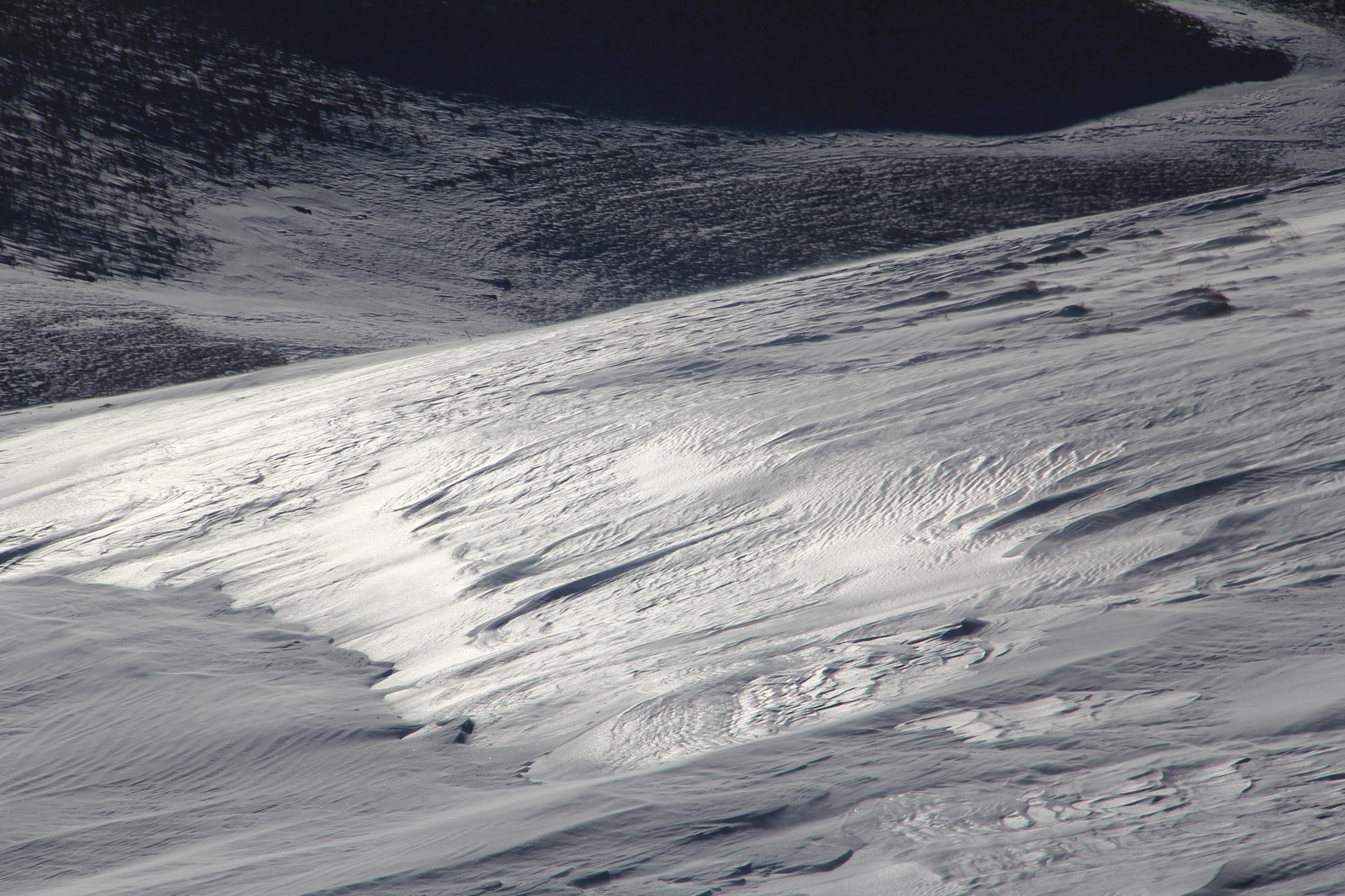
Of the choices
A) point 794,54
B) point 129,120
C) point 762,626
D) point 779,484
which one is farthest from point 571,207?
point 762,626

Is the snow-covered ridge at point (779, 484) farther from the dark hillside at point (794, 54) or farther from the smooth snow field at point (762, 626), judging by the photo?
the dark hillside at point (794, 54)

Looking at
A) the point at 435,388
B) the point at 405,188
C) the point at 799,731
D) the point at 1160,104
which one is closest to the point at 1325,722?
the point at 799,731

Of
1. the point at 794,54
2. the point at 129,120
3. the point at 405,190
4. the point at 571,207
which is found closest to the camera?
the point at 571,207

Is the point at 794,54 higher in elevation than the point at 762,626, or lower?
higher

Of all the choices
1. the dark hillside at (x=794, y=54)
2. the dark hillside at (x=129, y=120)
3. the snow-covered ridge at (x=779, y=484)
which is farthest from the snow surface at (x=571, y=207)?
the snow-covered ridge at (x=779, y=484)

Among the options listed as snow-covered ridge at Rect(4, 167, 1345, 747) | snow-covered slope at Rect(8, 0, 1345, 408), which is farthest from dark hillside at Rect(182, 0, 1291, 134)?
snow-covered ridge at Rect(4, 167, 1345, 747)

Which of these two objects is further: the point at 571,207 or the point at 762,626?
the point at 571,207

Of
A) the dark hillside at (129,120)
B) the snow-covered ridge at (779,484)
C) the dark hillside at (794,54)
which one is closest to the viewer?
the snow-covered ridge at (779,484)

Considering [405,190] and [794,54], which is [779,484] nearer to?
[405,190]
